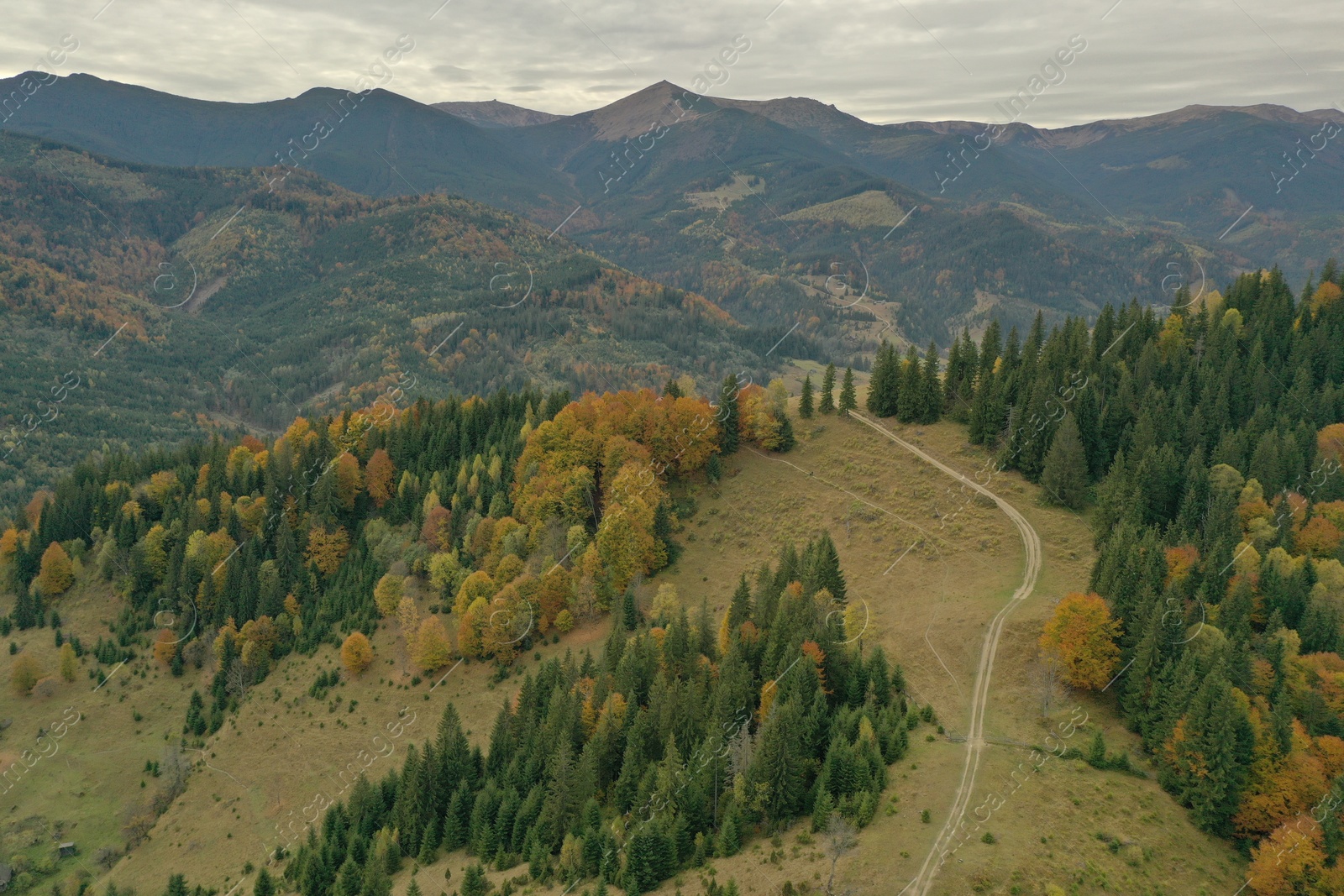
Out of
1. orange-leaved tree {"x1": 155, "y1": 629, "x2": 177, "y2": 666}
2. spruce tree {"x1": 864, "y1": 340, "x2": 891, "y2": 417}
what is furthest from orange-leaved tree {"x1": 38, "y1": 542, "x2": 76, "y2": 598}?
spruce tree {"x1": 864, "y1": 340, "x2": 891, "y2": 417}

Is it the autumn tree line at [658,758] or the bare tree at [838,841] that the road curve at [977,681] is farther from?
the autumn tree line at [658,758]

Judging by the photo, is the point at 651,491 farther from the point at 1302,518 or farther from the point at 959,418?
the point at 1302,518

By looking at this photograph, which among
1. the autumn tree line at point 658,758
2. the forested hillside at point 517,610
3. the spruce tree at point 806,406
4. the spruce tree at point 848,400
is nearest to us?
the autumn tree line at point 658,758

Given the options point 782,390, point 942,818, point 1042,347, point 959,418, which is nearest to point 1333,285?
point 1042,347

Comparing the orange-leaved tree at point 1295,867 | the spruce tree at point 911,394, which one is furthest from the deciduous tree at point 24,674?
the orange-leaved tree at point 1295,867

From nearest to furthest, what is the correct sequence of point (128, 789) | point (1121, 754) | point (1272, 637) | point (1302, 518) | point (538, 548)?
point (1121, 754) → point (1272, 637) → point (1302, 518) → point (128, 789) → point (538, 548)
